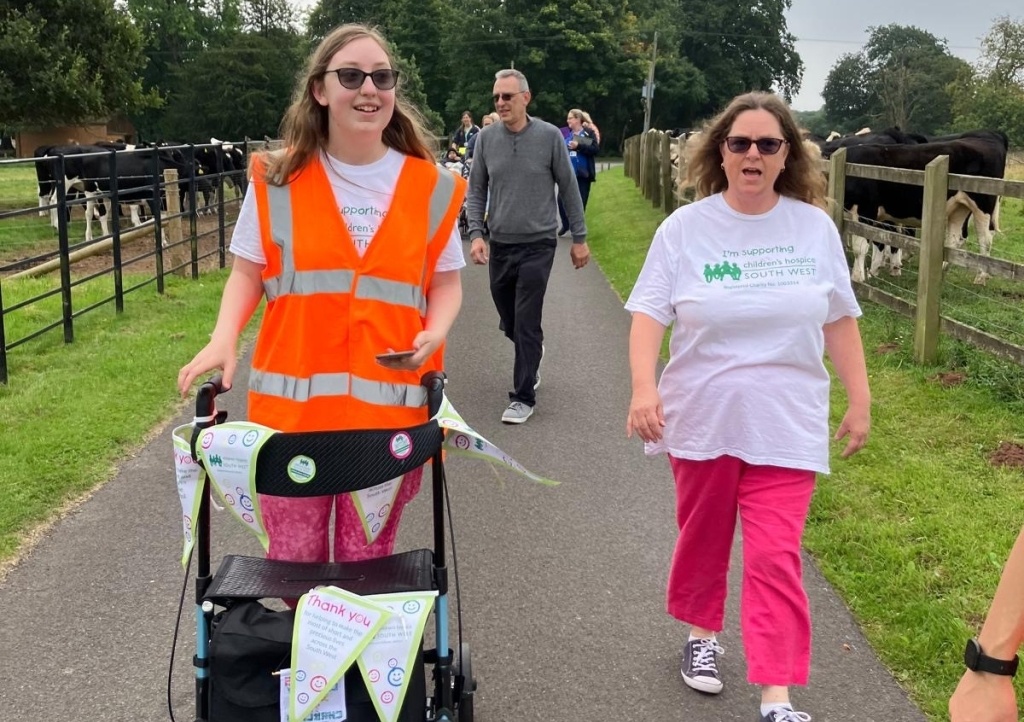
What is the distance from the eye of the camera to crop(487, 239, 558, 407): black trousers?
22.1ft

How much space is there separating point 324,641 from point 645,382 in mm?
1289

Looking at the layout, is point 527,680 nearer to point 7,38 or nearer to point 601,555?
point 601,555

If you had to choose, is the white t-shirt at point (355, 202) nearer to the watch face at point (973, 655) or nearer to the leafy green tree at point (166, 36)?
the watch face at point (973, 655)

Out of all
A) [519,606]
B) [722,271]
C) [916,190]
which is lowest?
[519,606]

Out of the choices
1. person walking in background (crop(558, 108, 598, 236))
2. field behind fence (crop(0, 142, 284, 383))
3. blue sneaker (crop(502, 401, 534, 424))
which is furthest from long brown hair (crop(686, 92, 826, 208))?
person walking in background (crop(558, 108, 598, 236))

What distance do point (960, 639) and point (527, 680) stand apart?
1582 mm

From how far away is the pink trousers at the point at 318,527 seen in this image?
2.84 meters

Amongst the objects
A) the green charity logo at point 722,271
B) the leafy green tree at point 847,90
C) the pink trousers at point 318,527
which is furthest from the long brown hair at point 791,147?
Answer: the leafy green tree at point 847,90

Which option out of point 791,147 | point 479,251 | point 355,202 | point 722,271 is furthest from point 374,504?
point 479,251

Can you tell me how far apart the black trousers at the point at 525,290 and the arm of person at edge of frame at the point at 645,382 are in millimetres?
3486

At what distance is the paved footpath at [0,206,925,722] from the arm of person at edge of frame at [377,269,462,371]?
130 cm

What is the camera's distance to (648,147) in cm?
2412

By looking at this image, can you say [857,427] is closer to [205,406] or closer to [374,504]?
[374,504]

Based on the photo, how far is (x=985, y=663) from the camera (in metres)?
1.74
